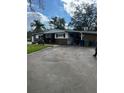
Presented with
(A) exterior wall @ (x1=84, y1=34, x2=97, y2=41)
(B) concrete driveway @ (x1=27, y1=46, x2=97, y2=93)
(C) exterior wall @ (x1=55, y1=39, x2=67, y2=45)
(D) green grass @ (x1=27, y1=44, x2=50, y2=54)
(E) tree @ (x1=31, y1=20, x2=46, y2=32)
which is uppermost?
(E) tree @ (x1=31, y1=20, x2=46, y2=32)

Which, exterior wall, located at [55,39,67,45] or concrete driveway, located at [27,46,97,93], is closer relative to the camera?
concrete driveway, located at [27,46,97,93]

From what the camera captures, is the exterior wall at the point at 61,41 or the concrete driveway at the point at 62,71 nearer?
the concrete driveway at the point at 62,71

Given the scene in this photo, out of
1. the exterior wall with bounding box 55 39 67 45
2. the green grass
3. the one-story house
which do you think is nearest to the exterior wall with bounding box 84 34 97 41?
the one-story house

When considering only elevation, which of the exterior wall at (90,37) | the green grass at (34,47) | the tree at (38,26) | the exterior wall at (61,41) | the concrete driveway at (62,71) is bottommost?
the concrete driveway at (62,71)

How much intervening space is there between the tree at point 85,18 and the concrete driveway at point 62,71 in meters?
0.21

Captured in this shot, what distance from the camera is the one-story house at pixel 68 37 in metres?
2.17

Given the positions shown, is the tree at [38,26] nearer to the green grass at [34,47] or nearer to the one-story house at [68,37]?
the one-story house at [68,37]

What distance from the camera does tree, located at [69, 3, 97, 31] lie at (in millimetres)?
2176

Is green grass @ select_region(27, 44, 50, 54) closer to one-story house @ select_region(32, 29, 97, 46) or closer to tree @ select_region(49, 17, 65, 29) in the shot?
one-story house @ select_region(32, 29, 97, 46)

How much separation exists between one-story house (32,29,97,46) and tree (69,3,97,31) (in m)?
0.06

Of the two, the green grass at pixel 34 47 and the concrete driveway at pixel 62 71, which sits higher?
the green grass at pixel 34 47

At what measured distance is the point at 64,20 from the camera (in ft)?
7.12

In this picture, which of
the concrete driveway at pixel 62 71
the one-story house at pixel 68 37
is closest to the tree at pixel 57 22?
the one-story house at pixel 68 37
